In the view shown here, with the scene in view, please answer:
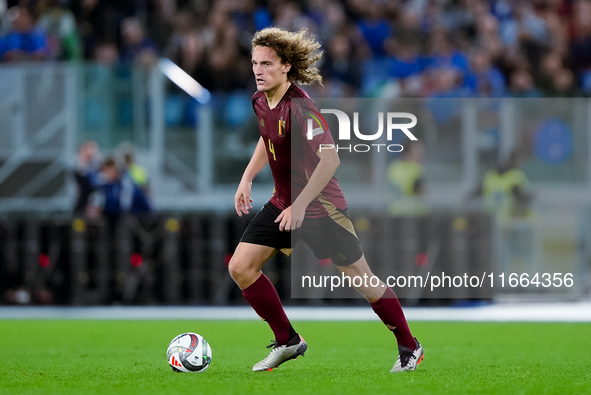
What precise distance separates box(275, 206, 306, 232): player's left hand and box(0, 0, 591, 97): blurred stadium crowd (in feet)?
25.6

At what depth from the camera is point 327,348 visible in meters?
8.47

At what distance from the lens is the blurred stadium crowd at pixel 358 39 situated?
14258 millimetres

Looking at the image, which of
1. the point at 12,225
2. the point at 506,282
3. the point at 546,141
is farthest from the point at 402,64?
the point at 12,225

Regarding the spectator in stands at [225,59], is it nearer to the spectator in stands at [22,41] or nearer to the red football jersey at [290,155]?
the spectator in stands at [22,41]

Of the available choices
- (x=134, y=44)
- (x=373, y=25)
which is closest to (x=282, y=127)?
(x=373, y=25)

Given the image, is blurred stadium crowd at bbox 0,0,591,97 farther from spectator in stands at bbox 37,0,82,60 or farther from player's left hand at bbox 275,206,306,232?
player's left hand at bbox 275,206,306,232

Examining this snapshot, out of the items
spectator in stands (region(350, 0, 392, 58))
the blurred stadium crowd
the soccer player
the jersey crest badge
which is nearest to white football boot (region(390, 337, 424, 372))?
the soccer player

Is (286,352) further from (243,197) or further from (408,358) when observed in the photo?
(243,197)

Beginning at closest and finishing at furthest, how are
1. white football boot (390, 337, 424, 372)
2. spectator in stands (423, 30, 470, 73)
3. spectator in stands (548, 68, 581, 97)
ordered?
white football boot (390, 337, 424, 372) < spectator in stands (548, 68, 581, 97) < spectator in stands (423, 30, 470, 73)

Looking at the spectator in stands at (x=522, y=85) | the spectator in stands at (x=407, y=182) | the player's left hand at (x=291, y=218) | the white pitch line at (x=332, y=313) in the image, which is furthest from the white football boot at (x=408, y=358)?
the spectator in stands at (x=522, y=85)

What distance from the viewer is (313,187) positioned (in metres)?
5.90

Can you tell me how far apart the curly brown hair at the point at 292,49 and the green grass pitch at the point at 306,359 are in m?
2.00

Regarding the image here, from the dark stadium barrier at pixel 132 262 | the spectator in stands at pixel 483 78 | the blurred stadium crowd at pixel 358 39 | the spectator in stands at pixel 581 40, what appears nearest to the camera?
the dark stadium barrier at pixel 132 262

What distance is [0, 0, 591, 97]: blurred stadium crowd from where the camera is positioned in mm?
14258
